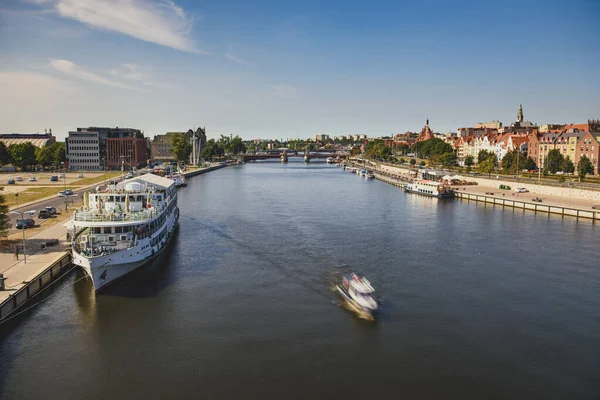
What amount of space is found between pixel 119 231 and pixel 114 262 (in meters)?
4.01

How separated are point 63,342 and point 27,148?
423ft

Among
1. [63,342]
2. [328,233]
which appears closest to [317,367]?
[63,342]

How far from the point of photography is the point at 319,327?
2841 cm

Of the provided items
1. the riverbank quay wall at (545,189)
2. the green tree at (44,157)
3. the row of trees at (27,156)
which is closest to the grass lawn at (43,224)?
the riverbank quay wall at (545,189)

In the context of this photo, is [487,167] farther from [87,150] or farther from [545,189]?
[87,150]

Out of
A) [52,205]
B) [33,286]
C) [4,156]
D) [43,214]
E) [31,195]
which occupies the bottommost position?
[33,286]

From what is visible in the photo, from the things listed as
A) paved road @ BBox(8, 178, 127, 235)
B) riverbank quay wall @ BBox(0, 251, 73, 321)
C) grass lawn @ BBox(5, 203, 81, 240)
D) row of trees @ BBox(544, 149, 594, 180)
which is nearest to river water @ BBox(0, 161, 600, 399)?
riverbank quay wall @ BBox(0, 251, 73, 321)

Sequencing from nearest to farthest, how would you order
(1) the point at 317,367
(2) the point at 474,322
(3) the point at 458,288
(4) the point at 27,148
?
(1) the point at 317,367 < (2) the point at 474,322 < (3) the point at 458,288 < (4) the point at 27,148

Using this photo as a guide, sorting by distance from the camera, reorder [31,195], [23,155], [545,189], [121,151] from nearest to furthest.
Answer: [31,195]
[545,189]
[23,155]
[121,151]

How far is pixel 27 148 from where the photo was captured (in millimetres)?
136875

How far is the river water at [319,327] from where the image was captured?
2277 centimetres

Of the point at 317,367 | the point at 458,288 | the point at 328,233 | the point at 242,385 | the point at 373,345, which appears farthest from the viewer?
the point at 328,233

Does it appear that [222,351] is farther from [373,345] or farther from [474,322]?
[474,322]

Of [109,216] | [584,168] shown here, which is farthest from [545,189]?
[109,216]
